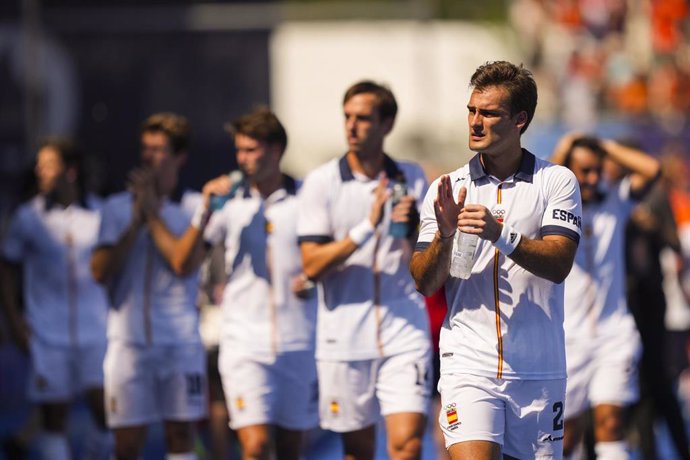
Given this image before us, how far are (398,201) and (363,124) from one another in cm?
53

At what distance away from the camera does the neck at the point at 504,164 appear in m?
6.34

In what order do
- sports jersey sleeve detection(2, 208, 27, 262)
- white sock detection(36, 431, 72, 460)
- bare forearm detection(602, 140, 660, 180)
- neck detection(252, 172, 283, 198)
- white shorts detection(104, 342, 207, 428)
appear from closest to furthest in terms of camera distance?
neck detection(252, 172, 283, 198) < white shorts detection(104, 342, 207, 428) < bare forearm detection(602, 140, 660, 180) < white sock detection(36, 431, 72, 460) < sports jersey sleeve detection(2, 208, 27, 262)

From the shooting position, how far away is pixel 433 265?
20.2 feet

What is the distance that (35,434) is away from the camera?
541 inches

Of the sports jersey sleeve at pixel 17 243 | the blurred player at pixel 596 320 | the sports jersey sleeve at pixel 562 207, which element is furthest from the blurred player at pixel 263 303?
the sports jersey sleeve at pixel 562 207

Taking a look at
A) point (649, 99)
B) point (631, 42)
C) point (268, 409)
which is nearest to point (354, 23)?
point (631, 42)

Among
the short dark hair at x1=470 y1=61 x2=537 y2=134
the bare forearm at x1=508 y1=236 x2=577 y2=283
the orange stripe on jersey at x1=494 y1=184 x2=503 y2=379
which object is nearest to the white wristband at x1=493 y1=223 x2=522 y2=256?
the bare forearm at x1=508 y1=236 x2=577 y2=283

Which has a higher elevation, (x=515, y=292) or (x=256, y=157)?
(x=256, y=157)

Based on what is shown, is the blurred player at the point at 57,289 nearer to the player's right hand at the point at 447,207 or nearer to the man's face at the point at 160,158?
the man's face at the point at 160,158

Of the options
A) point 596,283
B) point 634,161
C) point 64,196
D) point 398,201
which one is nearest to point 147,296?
point 64,196

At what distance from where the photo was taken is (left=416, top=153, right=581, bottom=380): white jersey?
6.28 metres

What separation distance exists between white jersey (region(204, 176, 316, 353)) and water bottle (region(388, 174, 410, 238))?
81 centimetres

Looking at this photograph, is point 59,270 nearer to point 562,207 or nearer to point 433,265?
point 433,265

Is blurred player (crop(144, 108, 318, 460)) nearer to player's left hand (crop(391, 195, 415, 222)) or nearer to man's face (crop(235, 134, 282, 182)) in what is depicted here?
man's face (crop(235, 134, 282, 182))
